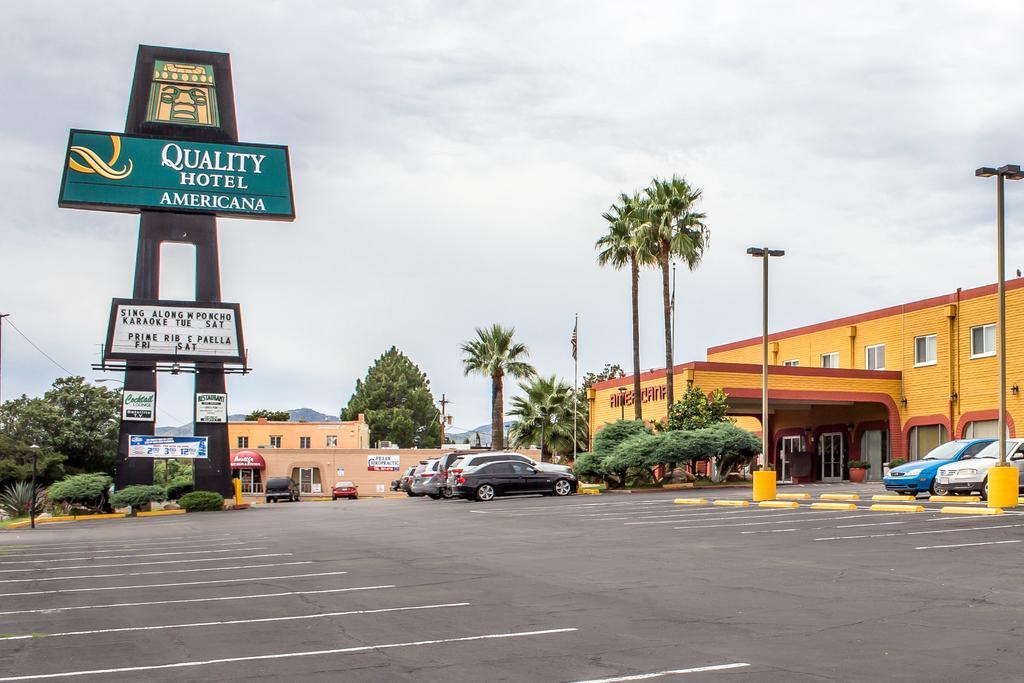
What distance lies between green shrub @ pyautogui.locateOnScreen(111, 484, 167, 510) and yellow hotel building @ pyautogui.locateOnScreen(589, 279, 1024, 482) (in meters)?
21.0

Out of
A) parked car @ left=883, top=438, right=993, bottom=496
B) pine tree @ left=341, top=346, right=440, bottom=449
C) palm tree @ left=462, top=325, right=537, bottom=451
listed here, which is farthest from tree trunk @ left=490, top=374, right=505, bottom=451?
pine tree @ left=341, top=346, right=440, bottom=449

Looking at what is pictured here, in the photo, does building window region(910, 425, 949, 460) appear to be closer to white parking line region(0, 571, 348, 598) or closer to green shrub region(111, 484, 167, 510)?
green shrub region(111, 484, 167, 510)

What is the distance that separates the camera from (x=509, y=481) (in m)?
36.4

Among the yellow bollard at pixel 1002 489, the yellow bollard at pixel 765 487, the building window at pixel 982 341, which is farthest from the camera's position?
the building window at pixel 982 341

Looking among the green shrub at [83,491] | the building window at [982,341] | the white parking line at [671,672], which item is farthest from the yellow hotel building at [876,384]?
the white parking line at [671,672]

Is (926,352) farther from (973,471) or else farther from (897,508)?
(897,508)

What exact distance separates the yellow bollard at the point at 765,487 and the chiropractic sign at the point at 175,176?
70.0ft

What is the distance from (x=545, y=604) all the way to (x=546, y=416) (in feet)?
162

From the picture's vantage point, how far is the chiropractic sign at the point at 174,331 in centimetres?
3862

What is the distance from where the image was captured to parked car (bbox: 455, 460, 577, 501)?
117 feet

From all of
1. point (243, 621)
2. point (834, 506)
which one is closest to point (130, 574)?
point (243, 621)

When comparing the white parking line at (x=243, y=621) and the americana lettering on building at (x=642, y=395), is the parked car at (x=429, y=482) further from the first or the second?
the white parking line at (x=243, y=621)

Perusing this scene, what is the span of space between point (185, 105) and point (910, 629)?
36573 millimetres

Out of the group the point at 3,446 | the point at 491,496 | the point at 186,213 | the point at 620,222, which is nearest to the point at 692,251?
the point at 620,222
